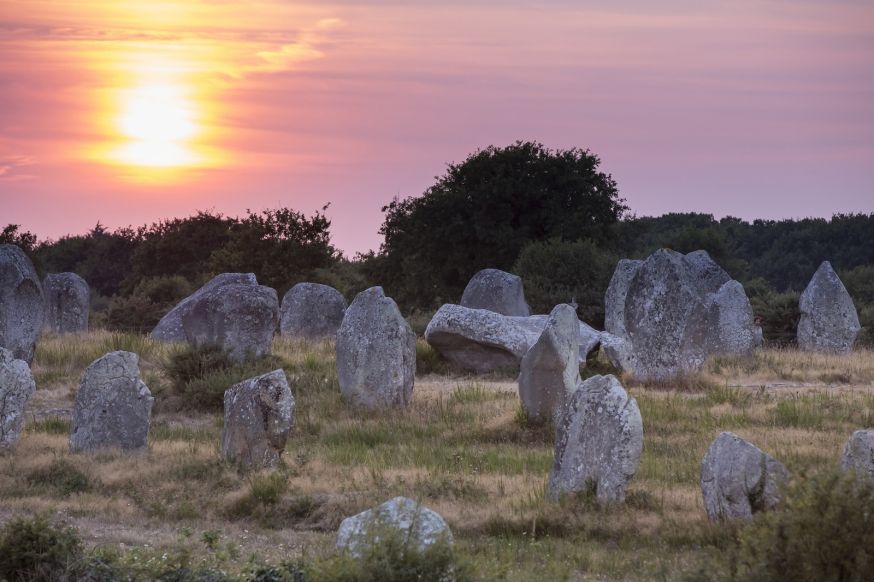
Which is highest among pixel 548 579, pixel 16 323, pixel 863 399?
pixel 16 323

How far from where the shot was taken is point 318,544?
519 inches

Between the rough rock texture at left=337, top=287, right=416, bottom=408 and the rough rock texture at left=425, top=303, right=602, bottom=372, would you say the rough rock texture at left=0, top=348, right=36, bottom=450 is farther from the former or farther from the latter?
the rough rock texture at left=425, top=303, right=602, bottom=372

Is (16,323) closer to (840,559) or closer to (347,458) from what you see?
(347,458)

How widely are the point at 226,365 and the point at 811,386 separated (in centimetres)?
1118

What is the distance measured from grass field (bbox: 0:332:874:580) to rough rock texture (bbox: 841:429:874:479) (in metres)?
0.64

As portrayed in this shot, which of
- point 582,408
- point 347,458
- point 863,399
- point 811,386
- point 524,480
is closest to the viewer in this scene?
point 582,408

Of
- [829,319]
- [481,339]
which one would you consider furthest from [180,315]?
[829,319]

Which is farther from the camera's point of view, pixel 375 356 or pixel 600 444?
pixel 375 356

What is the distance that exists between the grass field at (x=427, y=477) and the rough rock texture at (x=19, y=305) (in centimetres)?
131

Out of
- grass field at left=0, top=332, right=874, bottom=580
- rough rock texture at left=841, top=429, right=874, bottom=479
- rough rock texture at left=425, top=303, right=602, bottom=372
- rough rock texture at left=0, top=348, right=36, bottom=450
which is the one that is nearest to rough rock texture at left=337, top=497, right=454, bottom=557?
grass field at left=0, top=332, right=874, bottom=580

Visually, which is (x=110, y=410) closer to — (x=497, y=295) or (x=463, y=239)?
(x=497, y=295)

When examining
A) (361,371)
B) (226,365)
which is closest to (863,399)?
(361,371)

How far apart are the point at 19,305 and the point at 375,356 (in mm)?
8494

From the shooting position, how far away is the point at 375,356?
21859mm
